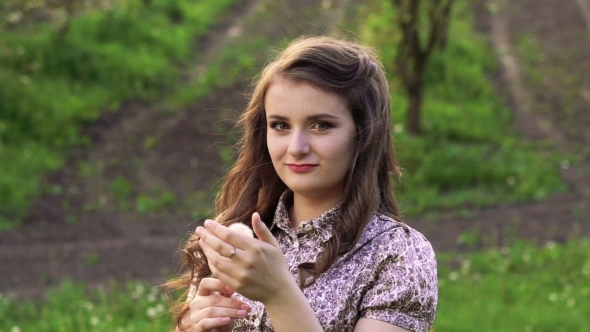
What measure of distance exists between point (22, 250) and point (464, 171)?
444 centimetres

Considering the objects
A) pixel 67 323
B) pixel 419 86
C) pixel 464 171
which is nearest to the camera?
pixel 67 323

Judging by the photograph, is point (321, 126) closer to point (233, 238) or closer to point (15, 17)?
point (233, 238)

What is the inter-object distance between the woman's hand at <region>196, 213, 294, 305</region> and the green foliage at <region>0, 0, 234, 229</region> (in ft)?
22.0

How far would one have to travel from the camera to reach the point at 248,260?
1564 mm

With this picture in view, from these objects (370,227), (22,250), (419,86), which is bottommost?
(22,250)

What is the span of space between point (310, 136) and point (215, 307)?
0.40m

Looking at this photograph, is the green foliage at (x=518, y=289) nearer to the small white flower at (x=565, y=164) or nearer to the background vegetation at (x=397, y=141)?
the background vegetation at (x=397, y=141)

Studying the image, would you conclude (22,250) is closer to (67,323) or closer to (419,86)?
(67,323)

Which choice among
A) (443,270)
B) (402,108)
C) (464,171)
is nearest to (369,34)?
(402,108)

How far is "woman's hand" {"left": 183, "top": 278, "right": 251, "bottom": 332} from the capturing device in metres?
1.77

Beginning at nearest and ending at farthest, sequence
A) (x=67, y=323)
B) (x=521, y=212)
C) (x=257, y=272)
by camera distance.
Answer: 1. (x=257, y=272)
2. (x=67, y=323)
3. (x=521, y=212)

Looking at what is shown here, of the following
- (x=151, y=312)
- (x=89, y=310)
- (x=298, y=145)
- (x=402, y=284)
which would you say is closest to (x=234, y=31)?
(x=89, y=310)

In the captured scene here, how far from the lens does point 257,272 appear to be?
1.58 meters

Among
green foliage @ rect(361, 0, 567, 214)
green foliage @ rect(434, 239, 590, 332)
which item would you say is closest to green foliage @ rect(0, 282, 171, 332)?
green foliage @ rect(434, 239, 590, 332)
